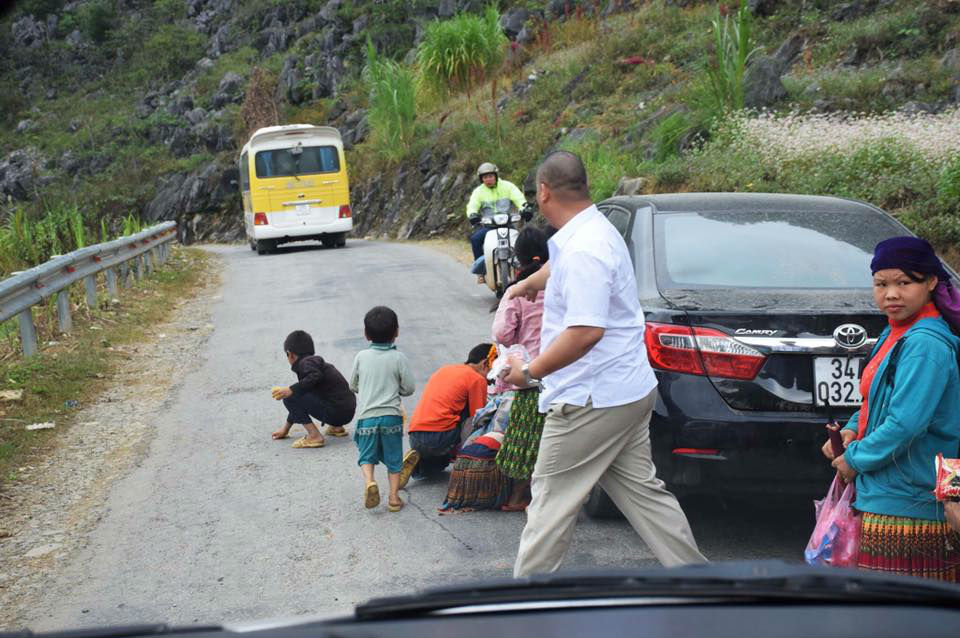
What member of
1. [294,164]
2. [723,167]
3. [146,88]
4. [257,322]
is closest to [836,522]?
[257,322]

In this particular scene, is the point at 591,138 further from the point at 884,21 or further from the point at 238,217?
the point at 238,217

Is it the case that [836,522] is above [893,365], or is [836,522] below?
below

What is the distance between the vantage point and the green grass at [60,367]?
305 inches

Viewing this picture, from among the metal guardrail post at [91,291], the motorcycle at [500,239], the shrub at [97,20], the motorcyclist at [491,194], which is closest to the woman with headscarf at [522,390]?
the motorcycle at [500,239]

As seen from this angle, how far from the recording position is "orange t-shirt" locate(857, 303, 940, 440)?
3.55m

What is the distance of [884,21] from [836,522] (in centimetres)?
1978

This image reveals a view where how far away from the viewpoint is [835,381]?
4617 mm

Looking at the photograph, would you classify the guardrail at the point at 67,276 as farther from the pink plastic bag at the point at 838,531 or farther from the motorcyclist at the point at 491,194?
the pink plastic bag at the point at 838,531

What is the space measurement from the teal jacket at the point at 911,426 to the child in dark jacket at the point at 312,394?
428 cm

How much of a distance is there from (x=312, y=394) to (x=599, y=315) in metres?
3.90

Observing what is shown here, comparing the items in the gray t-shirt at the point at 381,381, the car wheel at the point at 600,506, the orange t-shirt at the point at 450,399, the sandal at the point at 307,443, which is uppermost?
the gray t-shirt at the point at 381,381

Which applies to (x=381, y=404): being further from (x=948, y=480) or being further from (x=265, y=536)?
(x=948, y=480)

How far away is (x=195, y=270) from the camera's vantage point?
20.1 meters

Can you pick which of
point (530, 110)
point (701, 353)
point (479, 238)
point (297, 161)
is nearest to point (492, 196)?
point (479, 238)
